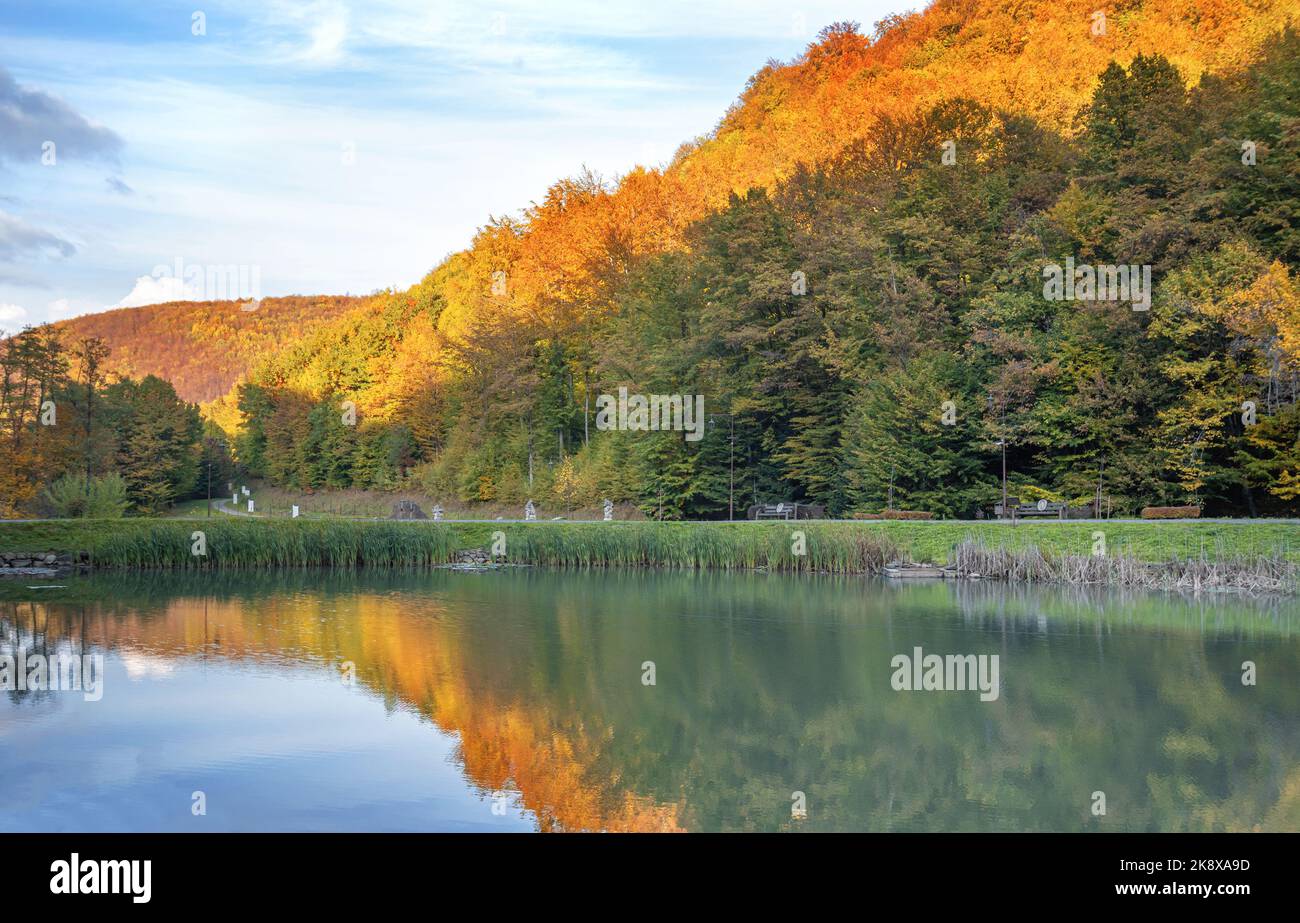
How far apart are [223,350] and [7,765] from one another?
391 ft

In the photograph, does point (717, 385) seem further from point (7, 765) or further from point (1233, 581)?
point (7, 765)

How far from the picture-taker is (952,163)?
3997 centimetres

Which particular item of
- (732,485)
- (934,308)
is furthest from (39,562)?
(934,308)

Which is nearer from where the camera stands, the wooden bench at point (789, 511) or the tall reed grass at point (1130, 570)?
the tall reed grass at point (1130, 570)

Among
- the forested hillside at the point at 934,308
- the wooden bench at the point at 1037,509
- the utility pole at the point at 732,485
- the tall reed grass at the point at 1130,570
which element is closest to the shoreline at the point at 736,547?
the tall reed grass at the point at 1130,570

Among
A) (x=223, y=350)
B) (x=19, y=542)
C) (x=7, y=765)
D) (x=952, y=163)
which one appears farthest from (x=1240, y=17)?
(x=223, y=350)

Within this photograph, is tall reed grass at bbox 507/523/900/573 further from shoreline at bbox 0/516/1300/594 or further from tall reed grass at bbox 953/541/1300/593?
tall reed grass at bbox 953/541/1300/593

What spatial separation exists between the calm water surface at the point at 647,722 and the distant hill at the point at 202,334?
97.0 meters

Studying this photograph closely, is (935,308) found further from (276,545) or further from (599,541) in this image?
(276,545)

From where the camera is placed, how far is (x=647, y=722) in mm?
12047

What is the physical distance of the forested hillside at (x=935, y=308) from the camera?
30.6 meters

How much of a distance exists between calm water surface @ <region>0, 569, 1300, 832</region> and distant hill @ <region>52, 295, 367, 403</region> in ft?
318

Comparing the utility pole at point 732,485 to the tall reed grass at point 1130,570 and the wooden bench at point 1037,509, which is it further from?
the tall reed grass at point 1130,570
